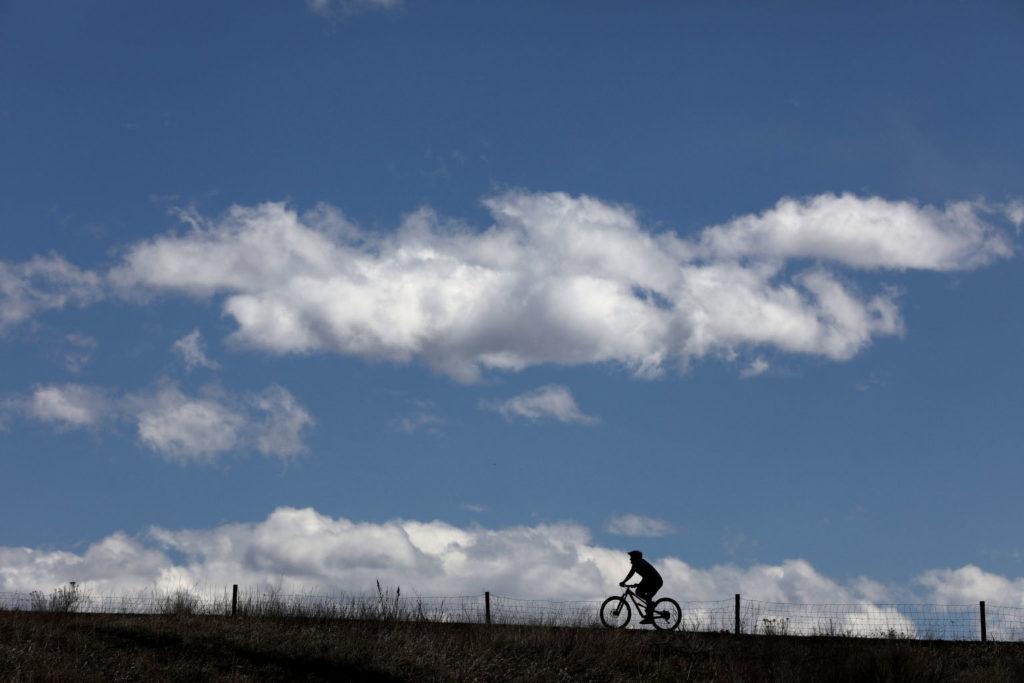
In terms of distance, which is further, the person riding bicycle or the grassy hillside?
the person riding bicycle

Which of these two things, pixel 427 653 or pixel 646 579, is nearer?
pixel 427 653

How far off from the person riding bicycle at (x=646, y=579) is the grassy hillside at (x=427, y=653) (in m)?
0.64

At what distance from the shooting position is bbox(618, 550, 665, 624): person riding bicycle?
2533 cm

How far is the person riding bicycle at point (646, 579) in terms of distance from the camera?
25.3 metres

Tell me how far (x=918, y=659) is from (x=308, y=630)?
1250 centimetres

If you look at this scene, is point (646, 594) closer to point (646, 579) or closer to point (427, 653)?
point (646, 579)

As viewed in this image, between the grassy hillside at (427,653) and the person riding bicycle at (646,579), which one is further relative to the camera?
the person riding bicycle at (646,579)

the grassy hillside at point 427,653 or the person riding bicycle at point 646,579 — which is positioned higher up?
the person riding bicycle at point 646,579

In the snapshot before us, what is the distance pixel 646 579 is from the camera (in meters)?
25.4

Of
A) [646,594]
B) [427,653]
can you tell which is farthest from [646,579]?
[427,653]

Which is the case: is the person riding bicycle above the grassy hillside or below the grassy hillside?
above

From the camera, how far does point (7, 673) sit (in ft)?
63.5

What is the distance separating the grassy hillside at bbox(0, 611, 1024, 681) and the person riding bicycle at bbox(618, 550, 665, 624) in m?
0.64

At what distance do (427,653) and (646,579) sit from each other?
224 inches
